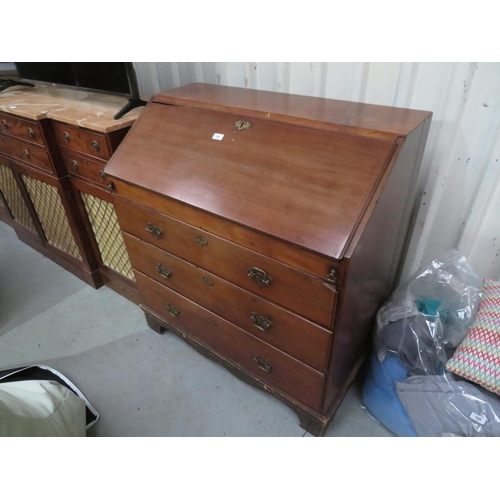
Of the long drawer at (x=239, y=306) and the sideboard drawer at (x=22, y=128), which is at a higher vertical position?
the sideboard drawer at (x=22, y=128)

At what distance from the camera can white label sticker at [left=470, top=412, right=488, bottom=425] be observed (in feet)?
3.35

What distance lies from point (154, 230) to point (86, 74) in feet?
2.71

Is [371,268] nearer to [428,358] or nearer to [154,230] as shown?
[428,358]

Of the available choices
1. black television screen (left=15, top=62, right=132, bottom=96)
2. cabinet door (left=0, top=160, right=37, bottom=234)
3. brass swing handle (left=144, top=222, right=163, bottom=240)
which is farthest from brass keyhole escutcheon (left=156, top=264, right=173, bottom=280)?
cabinet door (left=0, top=160, right=37, bottom=234)

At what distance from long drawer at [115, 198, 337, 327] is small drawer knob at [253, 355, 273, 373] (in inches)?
11.7

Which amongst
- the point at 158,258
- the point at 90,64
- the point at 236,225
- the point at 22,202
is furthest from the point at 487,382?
the point at 22,202

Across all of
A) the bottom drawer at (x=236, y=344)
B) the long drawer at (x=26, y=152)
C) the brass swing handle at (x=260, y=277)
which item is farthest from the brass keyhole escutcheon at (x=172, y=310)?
the long drawer at (x=26, y=152)

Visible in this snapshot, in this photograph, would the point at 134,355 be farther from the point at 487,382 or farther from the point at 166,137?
the point at 487,382

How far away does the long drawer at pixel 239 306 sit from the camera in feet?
3.34

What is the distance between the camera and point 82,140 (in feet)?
4.77

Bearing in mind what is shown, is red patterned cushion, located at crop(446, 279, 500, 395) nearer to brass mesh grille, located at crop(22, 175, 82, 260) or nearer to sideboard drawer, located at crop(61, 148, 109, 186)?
sideboard drawer, located at crop(61, 148, 109, 186)

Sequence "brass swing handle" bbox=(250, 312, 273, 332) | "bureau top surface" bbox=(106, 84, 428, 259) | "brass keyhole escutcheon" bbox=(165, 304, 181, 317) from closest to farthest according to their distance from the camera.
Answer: "bureau top surface" bbox=(106, 84, 428, 259)
"brass swing handle" bbox=(250, 312, 273, 332)
"brass keyhole escutcheon" bbox=(165, 304, 181, 317)

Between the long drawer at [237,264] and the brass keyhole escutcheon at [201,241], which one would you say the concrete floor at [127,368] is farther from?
the brass keyhole escutcheon at [201,241]

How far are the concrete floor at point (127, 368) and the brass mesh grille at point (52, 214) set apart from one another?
220 millimetres
